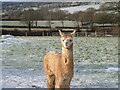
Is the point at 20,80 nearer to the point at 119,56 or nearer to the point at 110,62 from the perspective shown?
the point at 110,62

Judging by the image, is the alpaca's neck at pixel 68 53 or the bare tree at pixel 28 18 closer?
the alpaca's neck at pixel 68 53

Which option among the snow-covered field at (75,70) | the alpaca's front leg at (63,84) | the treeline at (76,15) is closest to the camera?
the alpaca's front leg at (63,84)

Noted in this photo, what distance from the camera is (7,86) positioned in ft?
20.3

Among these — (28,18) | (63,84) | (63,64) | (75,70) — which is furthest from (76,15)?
(63,84)

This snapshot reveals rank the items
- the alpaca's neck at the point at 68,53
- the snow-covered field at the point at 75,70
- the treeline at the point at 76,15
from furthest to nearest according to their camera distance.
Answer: the treeline at the point at 76,15 < the snow-covered field at the point at 75,70 < the alpaca's neck at the point at 68,53

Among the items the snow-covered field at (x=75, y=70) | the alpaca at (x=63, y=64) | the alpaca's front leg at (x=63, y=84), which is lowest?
the snow-covered field at (x=75, y=70)

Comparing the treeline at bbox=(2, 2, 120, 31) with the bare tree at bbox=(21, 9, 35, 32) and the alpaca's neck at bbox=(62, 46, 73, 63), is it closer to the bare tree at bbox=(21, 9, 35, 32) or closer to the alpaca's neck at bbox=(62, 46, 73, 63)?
the bare tree at bbox=(21, 9, 35, 32)

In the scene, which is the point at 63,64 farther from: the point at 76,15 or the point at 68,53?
the point at 76,15

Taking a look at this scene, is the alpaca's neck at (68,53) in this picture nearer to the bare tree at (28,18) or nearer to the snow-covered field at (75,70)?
the snow-covered field at (75,70)

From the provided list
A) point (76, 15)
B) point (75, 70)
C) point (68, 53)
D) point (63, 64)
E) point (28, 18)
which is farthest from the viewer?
point (28, 18)

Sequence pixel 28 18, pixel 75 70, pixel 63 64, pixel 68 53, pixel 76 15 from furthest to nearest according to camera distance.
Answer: pixel 28 18 < pixel 75 70 < pixel 76 15 < pixel 63 64 < pixel 68 53

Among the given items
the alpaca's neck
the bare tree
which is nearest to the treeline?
the bare tree

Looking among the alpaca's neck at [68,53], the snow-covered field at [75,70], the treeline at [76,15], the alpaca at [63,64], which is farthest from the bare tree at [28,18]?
the alpaca's neck at [68,53]

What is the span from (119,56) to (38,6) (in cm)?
359
